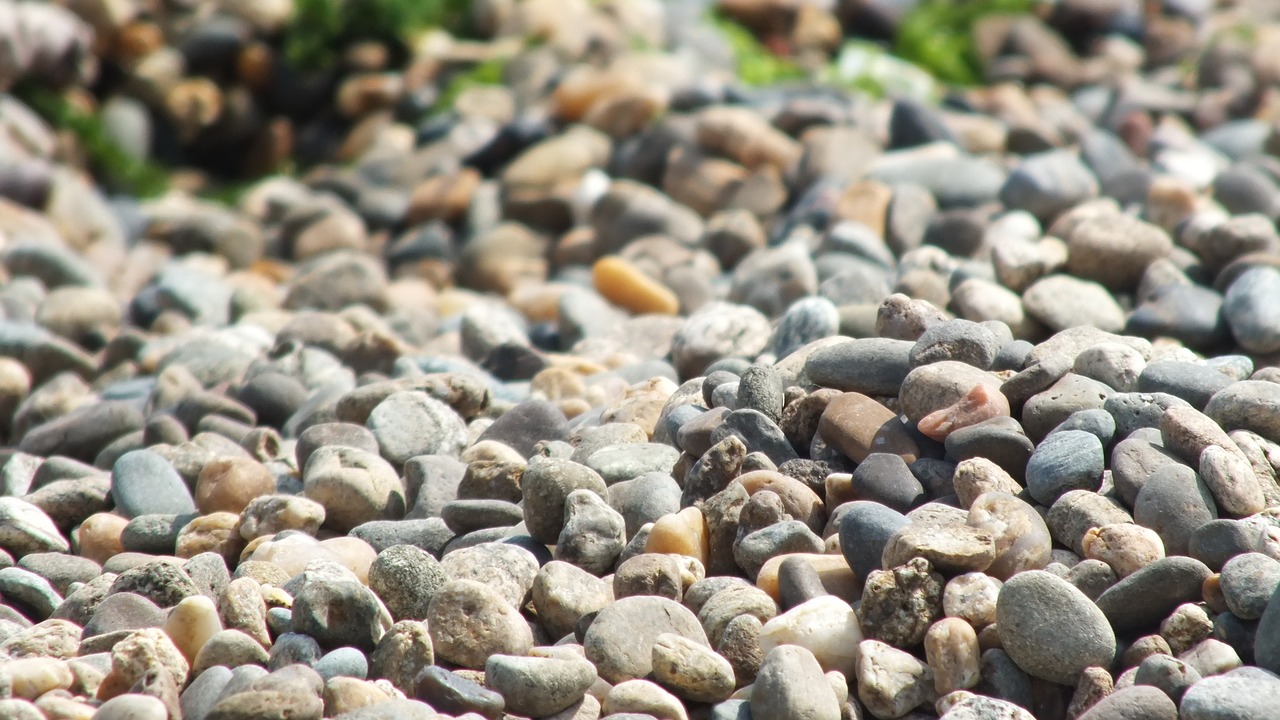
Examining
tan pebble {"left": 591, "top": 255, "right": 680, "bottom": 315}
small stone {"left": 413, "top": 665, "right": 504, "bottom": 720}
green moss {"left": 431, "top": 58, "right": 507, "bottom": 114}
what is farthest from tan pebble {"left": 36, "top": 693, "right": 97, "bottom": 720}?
green moss {"left": 431, "top": 58, "right": 507, "bottom": 114}

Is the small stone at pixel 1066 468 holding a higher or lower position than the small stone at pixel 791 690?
higher

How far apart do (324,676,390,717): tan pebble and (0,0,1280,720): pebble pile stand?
2 cm

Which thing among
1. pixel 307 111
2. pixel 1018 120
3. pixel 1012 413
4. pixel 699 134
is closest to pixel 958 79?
pixel 1018 120

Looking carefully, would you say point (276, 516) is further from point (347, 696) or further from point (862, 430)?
point (862, 430)

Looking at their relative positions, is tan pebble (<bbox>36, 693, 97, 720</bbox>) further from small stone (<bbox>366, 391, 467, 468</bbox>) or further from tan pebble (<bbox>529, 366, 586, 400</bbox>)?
tan pebble (<bbox>529, 366, 586, 400</bbox>)

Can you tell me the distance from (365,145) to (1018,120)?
13.5ft

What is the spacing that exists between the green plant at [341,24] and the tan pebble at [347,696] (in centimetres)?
731

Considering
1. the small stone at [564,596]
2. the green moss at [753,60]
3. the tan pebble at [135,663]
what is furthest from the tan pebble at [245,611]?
the green moss at [753,60]

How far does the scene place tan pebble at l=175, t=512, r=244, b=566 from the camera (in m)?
2.64

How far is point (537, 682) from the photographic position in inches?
77.5

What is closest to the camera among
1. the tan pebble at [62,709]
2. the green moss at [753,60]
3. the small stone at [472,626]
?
the tan pebble at [62,709]

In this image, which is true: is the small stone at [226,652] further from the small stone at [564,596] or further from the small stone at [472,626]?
the small stone at [564,596]

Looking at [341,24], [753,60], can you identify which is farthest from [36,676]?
[341,24]

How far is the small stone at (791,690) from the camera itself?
6.25 ft
